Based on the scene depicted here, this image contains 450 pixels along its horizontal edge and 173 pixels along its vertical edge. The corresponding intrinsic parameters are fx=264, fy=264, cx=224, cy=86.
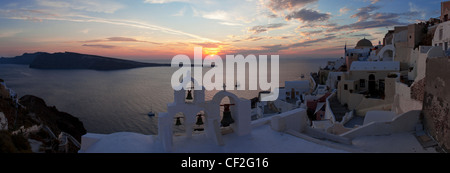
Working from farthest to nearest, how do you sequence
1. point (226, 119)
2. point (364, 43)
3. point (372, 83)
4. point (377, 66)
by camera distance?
1. point (364, 43)
2. point (372, 83)
3. point (377, 66)
4. point (226, 119)

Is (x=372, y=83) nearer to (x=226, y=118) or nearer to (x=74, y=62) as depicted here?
(x=226, y=118)

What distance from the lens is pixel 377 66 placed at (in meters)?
20.9

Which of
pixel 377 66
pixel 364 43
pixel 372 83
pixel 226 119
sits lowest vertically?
pixel 226 119

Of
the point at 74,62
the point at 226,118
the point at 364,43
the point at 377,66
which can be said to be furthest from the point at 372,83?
the point at 74,62

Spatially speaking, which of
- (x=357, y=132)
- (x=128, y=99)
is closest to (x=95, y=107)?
(x=128, y=99)

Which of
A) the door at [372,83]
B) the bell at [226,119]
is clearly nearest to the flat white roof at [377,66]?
the door at [372,83]

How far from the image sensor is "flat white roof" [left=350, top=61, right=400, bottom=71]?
20.3 metres

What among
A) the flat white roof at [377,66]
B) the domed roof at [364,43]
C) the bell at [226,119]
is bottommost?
the bell at [226,119]

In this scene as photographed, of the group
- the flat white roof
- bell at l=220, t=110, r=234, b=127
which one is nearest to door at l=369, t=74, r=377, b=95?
the flat white roof

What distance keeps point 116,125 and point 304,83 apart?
83.3ft

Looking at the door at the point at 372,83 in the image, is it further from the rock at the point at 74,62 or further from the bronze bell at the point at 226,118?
the rock at the point at 74,62

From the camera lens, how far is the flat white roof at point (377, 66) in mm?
20297

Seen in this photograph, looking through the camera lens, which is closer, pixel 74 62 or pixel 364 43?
pixel 364 43

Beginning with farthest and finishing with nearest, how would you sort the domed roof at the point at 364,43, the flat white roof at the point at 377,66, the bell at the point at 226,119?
the domed roof at the point at 364,43 → the flat white roof at the point at 377,66 → the bell at the point at 226,119
